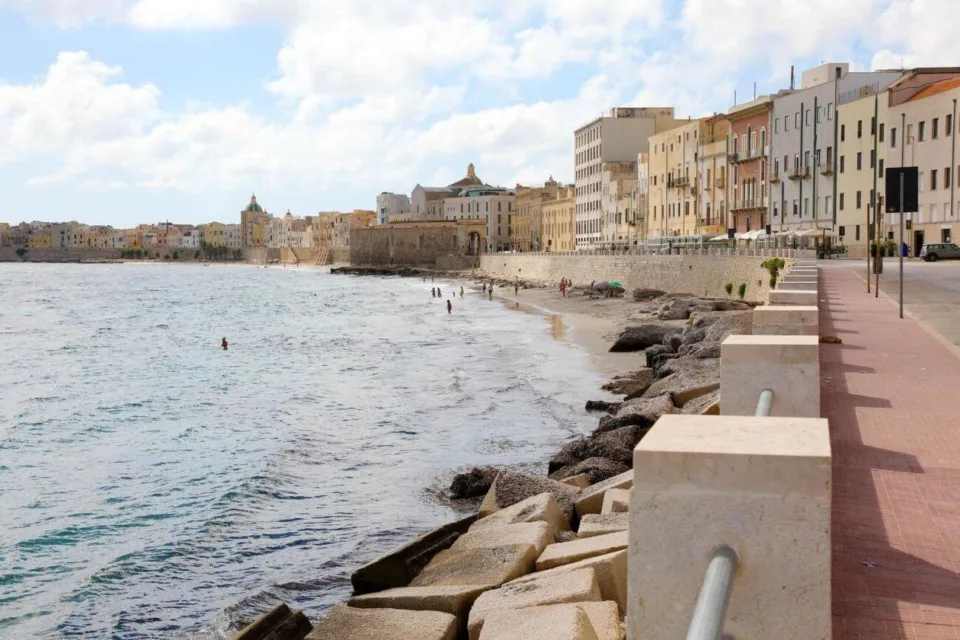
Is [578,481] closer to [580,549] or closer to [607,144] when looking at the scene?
[580,549]

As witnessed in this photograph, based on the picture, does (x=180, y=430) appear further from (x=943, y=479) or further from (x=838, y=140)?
(x=838, y=140)

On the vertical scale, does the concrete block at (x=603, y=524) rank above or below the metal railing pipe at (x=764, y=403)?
below

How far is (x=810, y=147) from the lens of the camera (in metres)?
59.7

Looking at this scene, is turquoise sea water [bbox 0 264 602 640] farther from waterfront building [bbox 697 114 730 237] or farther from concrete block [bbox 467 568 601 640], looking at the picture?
waterfront building [bbox 697 114 730 237]

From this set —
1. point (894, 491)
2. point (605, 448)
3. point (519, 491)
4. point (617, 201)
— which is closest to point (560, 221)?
point (617, 201)

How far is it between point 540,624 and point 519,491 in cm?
507

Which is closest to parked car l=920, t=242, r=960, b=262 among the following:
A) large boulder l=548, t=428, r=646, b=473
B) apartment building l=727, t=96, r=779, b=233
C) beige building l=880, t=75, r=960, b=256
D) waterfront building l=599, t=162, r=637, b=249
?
beige building l=880, t=75, r=960, b=256

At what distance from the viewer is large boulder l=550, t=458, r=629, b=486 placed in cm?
1238

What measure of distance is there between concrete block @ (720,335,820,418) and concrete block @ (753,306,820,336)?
2.13 meters

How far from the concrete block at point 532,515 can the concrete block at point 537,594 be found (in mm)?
1957

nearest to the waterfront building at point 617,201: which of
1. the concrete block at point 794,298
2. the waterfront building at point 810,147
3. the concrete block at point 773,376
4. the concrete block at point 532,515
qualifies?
the waterfront building at point 810,147

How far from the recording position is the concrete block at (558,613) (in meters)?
6.23

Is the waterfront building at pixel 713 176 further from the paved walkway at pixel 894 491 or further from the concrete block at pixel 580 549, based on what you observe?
the concrete block at pixel 580 549

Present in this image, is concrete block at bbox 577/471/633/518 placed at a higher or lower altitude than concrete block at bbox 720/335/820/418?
lower
